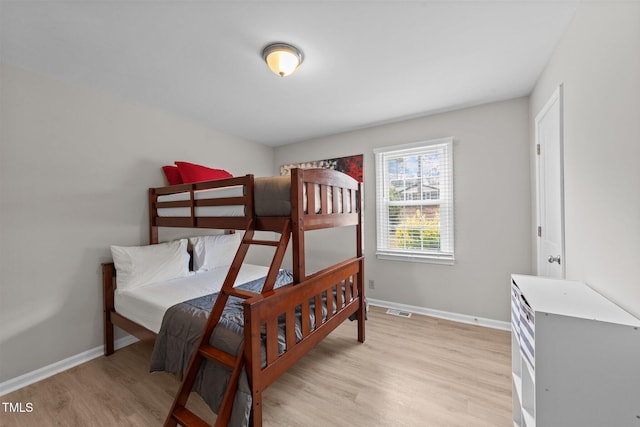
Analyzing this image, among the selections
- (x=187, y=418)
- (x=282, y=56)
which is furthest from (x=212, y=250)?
(x=282, y=56)

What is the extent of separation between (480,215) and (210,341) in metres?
2.78

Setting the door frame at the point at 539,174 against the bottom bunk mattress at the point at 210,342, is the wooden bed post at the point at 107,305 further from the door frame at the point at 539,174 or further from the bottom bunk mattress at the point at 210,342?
the door frame at the point at 539,174

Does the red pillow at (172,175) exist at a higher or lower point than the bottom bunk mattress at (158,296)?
higher

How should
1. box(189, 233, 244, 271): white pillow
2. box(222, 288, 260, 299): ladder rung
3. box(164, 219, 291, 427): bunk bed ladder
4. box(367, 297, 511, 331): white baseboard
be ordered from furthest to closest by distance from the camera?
box(189, 233, 244, 271): white pillow, box(367, 297, 511, 331): white baseboard, box(222, 288, 260, 299): ladder rung, box(164, 219, 291, 427): bunk bed ladder

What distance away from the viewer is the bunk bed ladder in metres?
1.30

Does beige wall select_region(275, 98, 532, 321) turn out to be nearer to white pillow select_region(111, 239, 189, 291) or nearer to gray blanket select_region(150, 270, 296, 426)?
gray blanket select_region(150, 270, 296, 426)

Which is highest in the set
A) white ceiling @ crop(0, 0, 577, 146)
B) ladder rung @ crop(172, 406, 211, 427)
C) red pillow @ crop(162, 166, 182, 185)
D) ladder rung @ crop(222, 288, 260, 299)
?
white ceiling @ crop(0, 0, 577, 146)

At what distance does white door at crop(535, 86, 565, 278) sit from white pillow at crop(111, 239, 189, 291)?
3177mm

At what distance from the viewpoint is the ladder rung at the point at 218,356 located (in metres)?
1.37

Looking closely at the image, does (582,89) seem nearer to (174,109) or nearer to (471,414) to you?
(471,414)

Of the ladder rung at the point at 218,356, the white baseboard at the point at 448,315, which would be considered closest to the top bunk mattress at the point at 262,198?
the ladder rung at the point at 218,356

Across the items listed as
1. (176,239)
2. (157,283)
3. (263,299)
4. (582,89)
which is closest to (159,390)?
(157,283)

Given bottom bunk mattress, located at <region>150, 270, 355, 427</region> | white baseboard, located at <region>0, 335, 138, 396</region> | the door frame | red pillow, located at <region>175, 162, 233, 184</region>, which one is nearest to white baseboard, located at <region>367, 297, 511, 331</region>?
the door frame

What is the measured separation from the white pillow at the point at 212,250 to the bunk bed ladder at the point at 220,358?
56.5 inches
